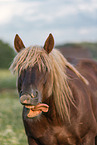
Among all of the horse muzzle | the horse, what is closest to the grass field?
the horse

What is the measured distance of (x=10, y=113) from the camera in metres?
11.7

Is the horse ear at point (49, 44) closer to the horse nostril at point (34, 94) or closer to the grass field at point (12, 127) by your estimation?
the horse nostril at point (34, 94)

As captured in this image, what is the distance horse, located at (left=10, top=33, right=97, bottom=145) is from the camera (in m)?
3.23

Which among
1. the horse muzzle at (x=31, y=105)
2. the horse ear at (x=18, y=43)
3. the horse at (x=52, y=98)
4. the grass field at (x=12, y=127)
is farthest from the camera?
the grass field at (x=12, y=127)

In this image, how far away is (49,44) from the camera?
3.42 m

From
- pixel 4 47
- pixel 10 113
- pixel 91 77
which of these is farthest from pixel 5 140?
pixel 4 47

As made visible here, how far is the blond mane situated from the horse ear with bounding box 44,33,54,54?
0.06 meters

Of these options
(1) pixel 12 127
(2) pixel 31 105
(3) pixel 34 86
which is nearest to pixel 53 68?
(3) pixel 34 86

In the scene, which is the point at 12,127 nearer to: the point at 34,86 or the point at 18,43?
the point at 18,43

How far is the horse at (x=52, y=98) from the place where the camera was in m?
3.23

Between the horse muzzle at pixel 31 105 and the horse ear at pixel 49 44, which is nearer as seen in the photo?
the horse muzzle at pixel 31 105

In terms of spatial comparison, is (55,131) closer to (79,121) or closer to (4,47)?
(79,121)

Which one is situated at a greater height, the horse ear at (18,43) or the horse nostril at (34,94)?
the horse ear at (18,43)

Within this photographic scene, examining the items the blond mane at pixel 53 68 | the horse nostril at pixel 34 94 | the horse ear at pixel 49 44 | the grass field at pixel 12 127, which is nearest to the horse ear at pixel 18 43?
the blond mane at pixel 53 68
